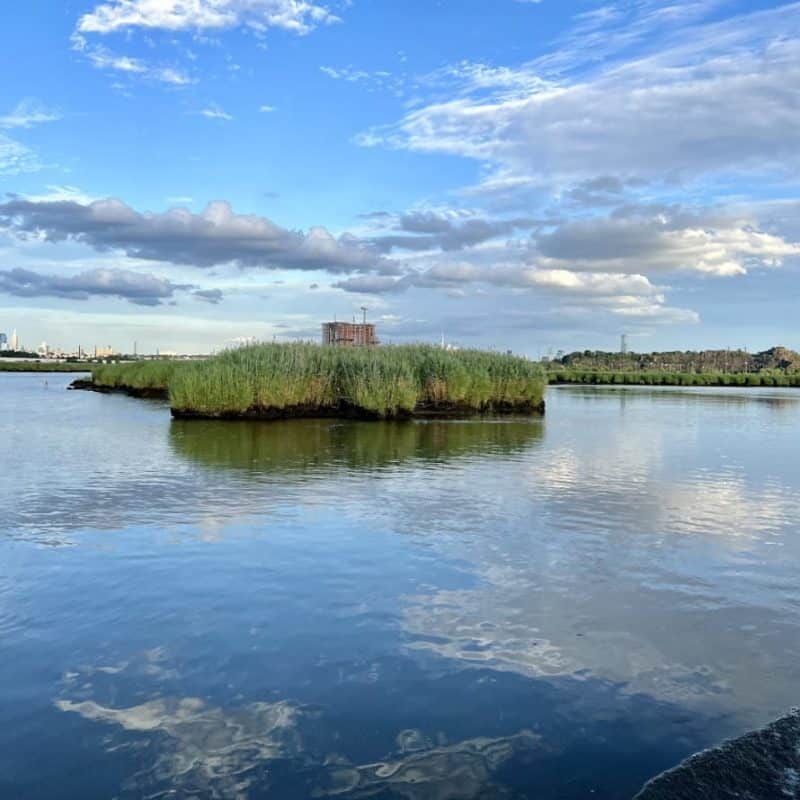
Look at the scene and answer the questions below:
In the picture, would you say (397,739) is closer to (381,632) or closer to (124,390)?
(381,632)

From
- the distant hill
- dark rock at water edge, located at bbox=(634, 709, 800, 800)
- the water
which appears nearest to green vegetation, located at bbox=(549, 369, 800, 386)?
the distant hill

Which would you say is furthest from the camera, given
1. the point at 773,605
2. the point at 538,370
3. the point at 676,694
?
the point at 538,370

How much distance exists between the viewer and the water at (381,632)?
3588 mm

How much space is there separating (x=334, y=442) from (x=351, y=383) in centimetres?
664

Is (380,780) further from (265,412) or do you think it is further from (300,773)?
(265,412)

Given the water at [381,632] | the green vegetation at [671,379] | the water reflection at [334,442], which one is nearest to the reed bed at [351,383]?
the water reflection at [334,442]

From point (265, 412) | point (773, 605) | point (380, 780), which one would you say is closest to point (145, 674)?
point (380, 780)

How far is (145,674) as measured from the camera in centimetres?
445

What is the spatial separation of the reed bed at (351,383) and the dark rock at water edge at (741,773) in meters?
18.6

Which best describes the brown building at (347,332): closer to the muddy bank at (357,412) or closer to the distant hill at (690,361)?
the muddy bank at (357,412)

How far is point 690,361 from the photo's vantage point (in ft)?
351

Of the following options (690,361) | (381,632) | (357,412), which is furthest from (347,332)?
(690,361)

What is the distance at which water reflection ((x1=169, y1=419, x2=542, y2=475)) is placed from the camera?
13234 millimetres

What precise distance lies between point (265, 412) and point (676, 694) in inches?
740
